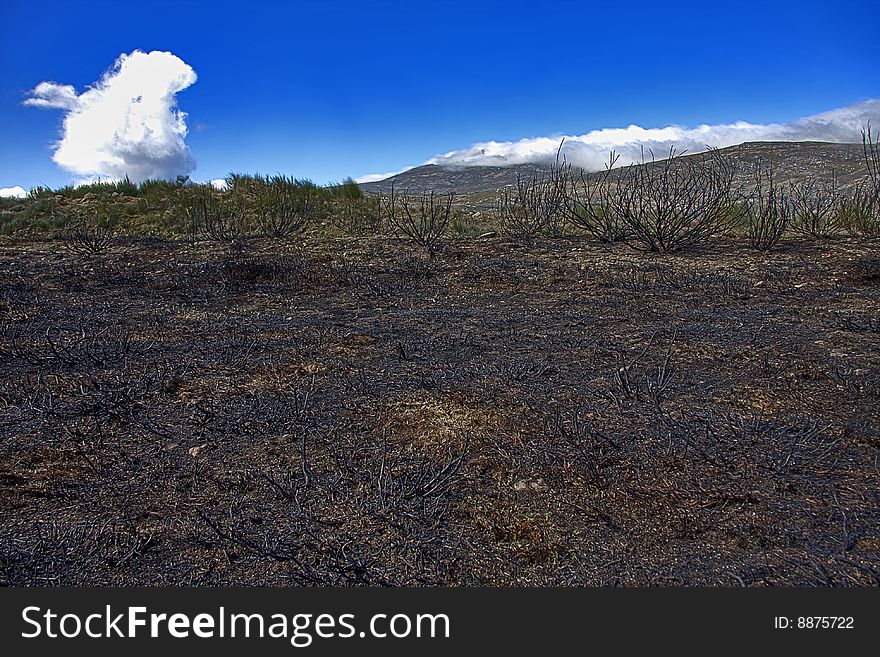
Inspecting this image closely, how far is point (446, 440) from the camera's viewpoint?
290 centimetres

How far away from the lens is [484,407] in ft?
10.6

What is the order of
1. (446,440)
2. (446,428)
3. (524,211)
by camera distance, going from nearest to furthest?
(446,440) → (446,428) → (524,211)

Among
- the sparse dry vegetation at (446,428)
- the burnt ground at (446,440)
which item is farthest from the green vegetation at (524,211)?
the burnt ground at (446,440)

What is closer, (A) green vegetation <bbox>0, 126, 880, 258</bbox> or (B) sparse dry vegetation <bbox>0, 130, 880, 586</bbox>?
(B) sparse dry vegetation <bbox>0, 130, 880, 586</bbox>

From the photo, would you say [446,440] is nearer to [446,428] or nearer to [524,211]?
[446,428]

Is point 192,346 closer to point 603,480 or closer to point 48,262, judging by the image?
point 603,480

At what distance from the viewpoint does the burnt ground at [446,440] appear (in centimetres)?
211

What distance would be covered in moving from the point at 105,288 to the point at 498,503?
18.6 feet

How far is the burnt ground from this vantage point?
6.91 ft

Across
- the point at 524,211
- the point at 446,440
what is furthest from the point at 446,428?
the point at 524,211

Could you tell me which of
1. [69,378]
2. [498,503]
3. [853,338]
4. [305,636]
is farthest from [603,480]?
[69,378]

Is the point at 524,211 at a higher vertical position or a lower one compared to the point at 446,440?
higher

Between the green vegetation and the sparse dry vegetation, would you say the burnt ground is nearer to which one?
the sparse dry vegetation

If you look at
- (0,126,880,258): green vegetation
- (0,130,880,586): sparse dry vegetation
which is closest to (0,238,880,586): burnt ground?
(0,130,880,586): sparse dry vegetation
